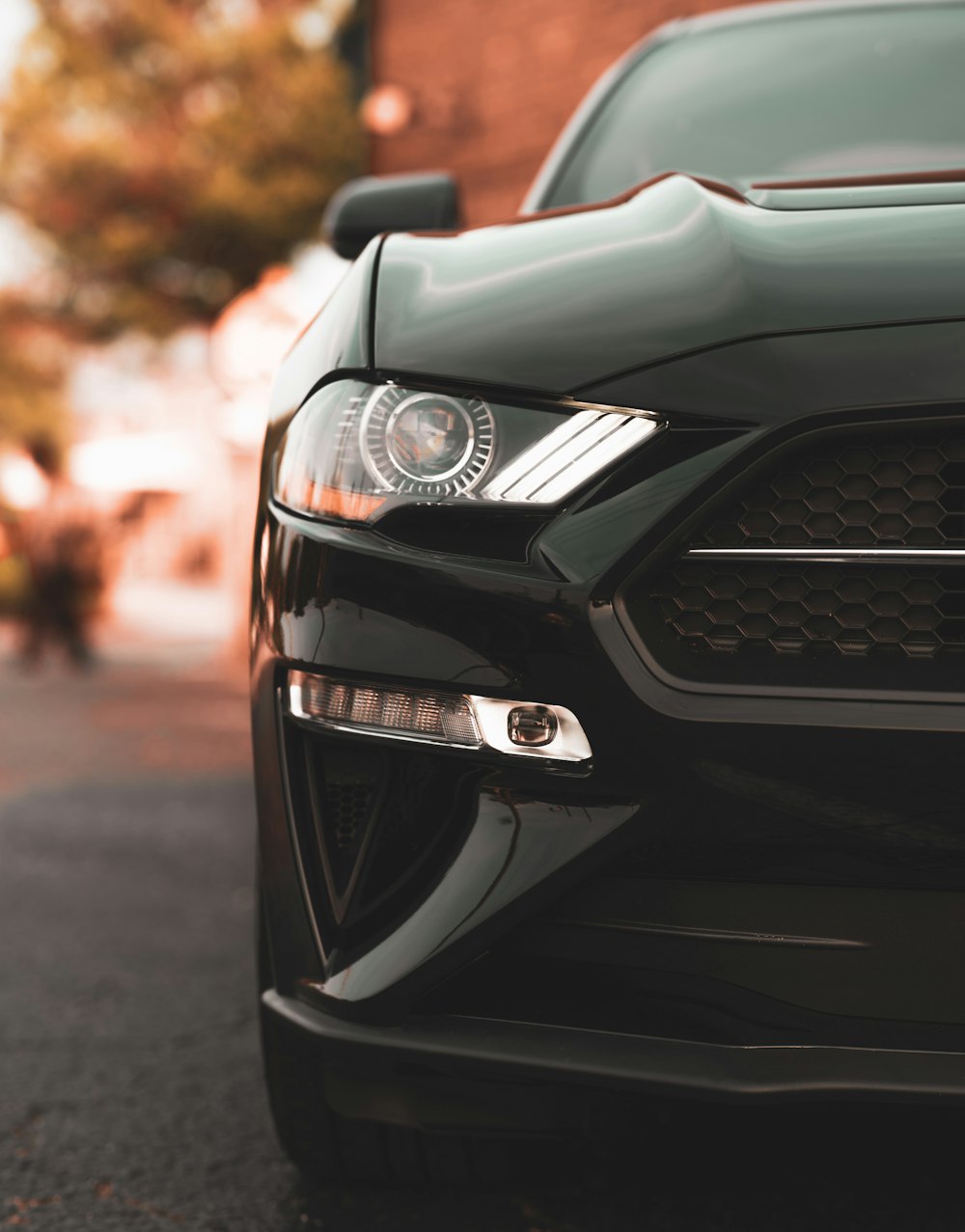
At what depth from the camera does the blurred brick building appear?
34.3 feet

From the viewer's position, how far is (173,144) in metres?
14.5

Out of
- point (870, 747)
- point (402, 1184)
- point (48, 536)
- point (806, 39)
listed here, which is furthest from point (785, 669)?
point (48, 536)

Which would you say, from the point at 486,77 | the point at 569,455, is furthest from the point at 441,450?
the point at 486,77

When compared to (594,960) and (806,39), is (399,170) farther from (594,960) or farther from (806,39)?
(594,960)

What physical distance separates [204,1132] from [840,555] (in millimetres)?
1376

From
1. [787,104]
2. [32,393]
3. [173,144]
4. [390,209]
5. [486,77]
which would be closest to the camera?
[390,209]

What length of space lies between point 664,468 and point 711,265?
29cm

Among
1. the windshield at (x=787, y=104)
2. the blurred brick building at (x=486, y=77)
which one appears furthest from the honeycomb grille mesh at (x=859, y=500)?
the blurred brick building at (x=486, y=77)

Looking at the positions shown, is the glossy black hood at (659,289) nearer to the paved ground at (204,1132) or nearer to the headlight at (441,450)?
the headlight at (441,450)

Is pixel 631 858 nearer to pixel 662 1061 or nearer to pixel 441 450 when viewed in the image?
pixel 662 1061

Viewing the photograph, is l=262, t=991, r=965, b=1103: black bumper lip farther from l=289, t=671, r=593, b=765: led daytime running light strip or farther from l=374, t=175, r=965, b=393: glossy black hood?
l=374, t=175, r=965, b=393: glossy black hood

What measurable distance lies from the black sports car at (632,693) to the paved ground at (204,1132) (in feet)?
0.66

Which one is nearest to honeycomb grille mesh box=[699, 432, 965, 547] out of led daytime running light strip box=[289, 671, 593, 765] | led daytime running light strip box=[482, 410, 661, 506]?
led daytime running light strip box=[482, 410, 661, 506]

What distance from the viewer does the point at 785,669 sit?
125 cm
